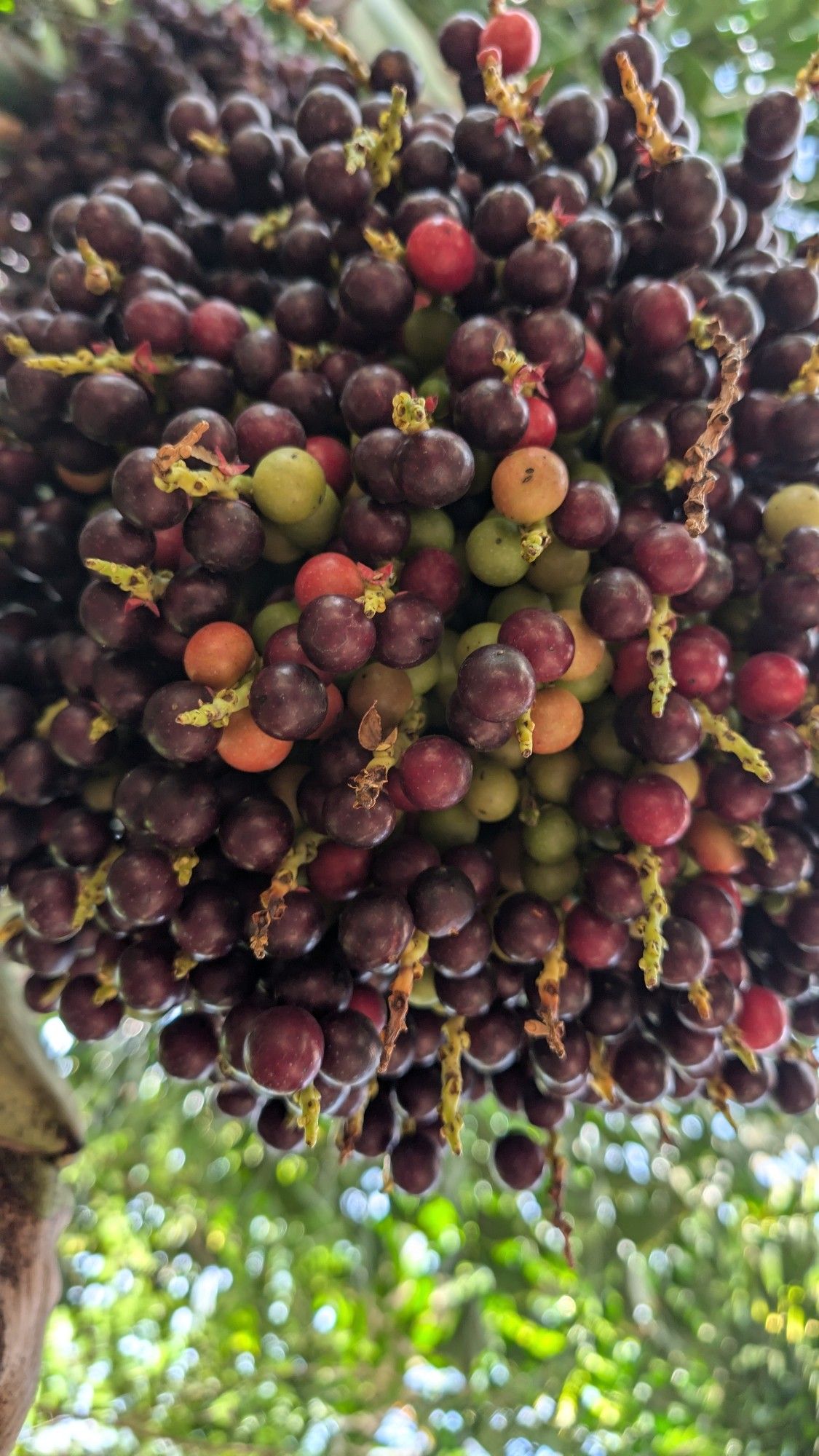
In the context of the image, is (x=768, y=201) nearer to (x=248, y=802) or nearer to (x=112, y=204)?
(x=112, y=204)

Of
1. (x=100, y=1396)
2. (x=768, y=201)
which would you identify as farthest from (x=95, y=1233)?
(x=768, y=201)

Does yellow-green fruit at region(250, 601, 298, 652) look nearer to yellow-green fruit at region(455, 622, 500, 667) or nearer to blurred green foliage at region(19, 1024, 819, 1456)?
yellow-green fruit at region(455, 622, 500, 667)

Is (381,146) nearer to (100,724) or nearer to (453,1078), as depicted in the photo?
(100,724)

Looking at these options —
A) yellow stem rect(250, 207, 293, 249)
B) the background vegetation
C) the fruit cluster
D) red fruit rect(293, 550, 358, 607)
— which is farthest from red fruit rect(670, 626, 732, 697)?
the background vegetation

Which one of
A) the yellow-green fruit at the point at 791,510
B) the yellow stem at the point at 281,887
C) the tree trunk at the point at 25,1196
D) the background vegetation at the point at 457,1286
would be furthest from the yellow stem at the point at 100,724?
the background vegetation at the point at 457,1286

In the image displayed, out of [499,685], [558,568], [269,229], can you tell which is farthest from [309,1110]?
[269,229]
